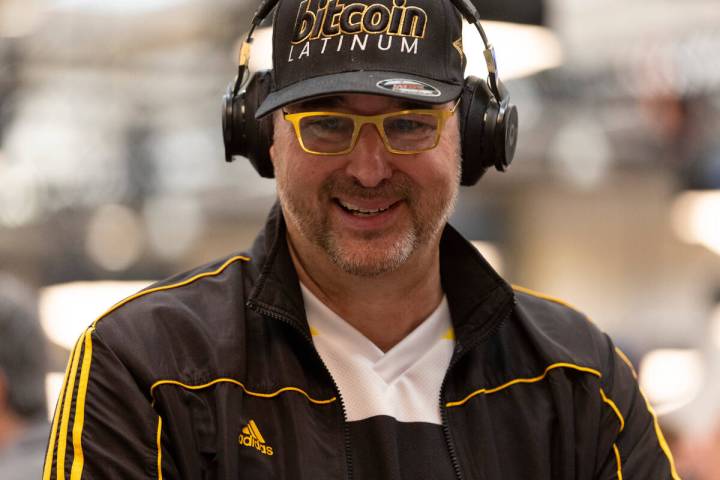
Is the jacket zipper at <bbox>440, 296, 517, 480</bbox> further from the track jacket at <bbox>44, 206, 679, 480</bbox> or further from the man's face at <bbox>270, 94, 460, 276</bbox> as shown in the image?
the man's face at <bbox>270, 94, 460, 276</bbox>

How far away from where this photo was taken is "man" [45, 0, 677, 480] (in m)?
2.14

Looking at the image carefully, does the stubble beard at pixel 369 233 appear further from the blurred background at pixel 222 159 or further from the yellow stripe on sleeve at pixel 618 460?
the blurred background at pixel 222 159

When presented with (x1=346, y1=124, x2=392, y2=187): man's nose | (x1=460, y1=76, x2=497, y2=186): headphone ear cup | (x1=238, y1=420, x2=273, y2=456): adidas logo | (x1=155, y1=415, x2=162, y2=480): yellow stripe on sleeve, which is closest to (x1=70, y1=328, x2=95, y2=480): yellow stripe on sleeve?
(x1=155, y1=415, x2=162, y2=480): yellow stripe on sleeve

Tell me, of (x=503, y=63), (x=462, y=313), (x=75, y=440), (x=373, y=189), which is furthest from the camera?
(x=503, y=63)

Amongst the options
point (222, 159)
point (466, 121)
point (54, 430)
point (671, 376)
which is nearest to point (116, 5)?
point (222, 159)

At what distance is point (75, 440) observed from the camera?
201 cm

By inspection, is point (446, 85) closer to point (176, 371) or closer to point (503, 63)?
point (176, 371)

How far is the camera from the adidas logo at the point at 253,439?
7.07ft

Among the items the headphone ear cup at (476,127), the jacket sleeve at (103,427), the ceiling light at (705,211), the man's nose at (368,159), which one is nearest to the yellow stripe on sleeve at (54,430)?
the jacket sleeve at (103,427)

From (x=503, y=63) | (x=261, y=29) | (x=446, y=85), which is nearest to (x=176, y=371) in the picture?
(x=446, y=85)

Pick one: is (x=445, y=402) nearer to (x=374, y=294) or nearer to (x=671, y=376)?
(x=374, y=294)

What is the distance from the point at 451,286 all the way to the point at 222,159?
12922 mm

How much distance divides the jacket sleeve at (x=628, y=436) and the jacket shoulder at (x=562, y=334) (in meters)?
0.05

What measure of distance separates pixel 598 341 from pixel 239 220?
14.2 meters
